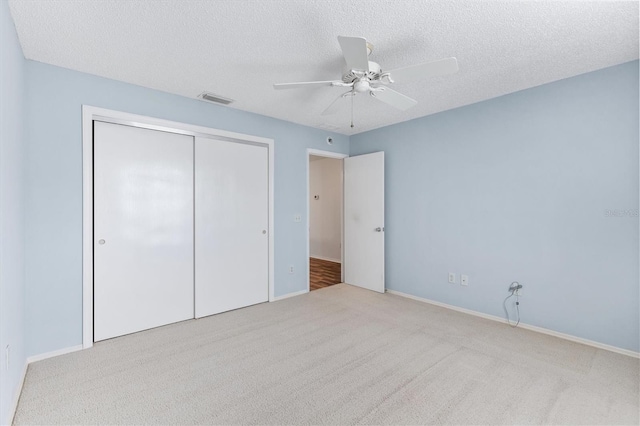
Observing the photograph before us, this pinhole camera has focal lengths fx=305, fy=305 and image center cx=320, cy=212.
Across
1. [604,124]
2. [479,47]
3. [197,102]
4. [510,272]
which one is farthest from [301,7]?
[510,272]

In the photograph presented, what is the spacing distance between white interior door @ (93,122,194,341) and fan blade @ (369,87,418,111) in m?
2.10

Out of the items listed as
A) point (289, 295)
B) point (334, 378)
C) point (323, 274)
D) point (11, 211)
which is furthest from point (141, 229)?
point (323, 274)

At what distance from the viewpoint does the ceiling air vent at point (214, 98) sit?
3196 millimetres

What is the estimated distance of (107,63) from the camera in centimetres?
251

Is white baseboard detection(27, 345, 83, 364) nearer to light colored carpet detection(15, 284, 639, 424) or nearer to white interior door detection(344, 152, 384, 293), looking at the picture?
light colored carpet detection(15, 284, 639, 424)

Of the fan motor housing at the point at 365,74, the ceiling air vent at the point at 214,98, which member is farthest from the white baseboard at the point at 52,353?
the fan motor housing at the point at 365,74

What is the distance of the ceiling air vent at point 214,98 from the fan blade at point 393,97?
173cm

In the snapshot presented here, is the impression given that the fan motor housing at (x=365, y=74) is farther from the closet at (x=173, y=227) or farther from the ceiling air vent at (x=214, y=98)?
the closet at (x=173, y=227)

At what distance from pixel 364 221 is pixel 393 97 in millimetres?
2360

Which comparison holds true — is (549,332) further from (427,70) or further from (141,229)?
(141,229)

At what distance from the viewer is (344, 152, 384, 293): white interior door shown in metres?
4.42

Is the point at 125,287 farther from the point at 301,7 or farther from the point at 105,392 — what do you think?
the point at 301,7

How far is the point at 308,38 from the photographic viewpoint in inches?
83.3

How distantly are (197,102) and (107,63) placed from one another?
0.95 meters
